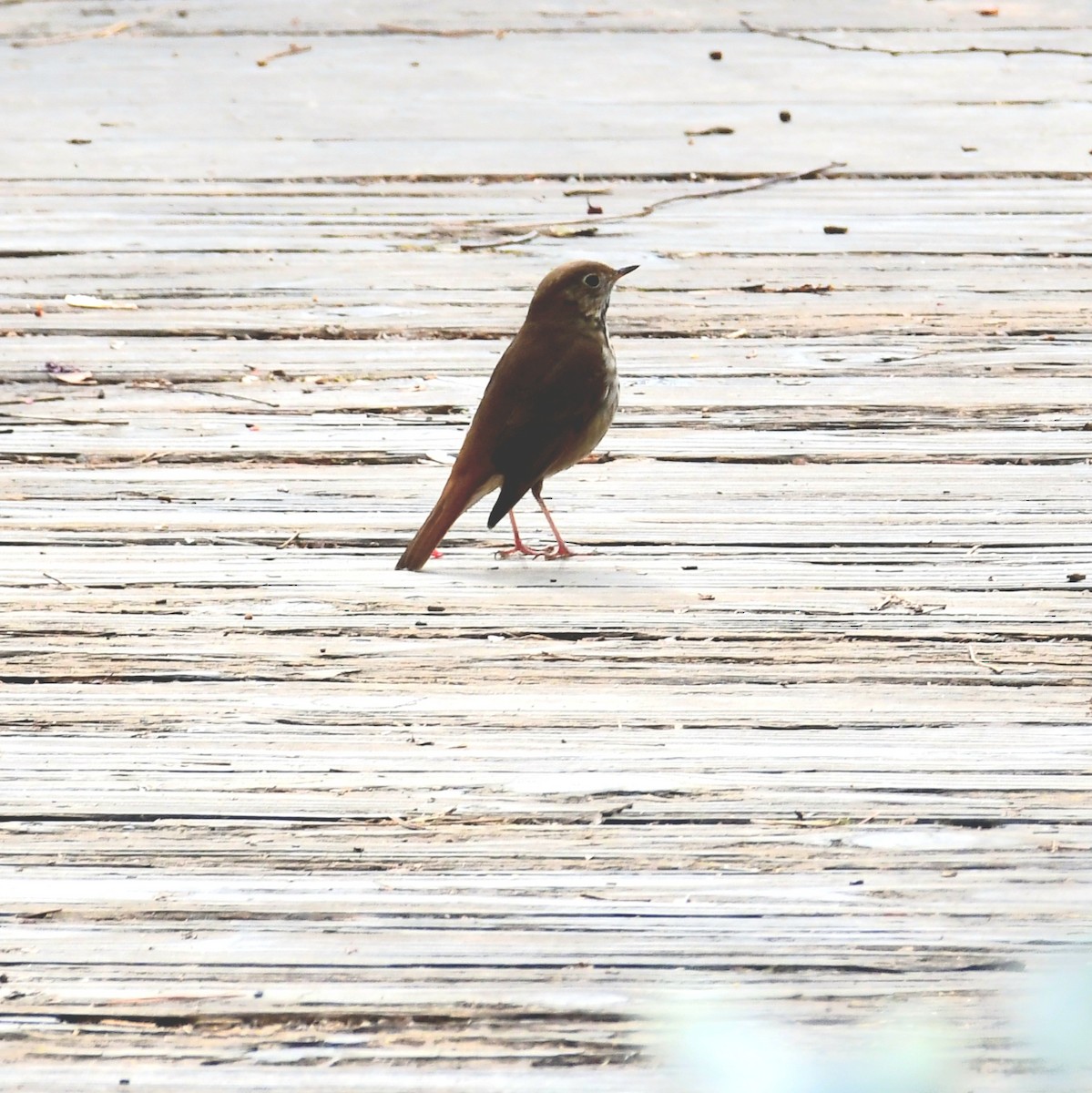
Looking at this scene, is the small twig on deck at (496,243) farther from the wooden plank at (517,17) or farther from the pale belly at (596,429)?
the wooden plank at (517,17)

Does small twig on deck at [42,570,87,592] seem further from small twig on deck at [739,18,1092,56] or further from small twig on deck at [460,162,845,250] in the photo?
small twig on deck at [739,18,1092,56]

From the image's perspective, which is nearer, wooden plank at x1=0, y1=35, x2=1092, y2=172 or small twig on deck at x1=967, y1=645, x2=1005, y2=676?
small twig on deck at x1=967, y1=645, x2=1005, y2=676

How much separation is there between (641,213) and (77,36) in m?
2.96

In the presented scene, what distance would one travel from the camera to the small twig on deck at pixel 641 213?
5.21m

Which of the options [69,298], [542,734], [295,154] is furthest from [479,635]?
[295,154]

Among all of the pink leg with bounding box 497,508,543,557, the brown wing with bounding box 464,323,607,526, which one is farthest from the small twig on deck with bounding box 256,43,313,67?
the pink leg with bounding box 497,508,543,557

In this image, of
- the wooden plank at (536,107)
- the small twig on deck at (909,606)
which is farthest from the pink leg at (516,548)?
the wooden plank at (536,107)

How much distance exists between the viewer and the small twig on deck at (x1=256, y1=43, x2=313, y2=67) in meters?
6.75

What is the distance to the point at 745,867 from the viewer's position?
7.52ft

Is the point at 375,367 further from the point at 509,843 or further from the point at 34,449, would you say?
the point at 509,843

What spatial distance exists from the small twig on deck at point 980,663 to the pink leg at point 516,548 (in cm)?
86

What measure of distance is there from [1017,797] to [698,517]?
1214mm

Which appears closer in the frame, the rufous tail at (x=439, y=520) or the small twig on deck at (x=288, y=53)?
the rufous tail at (x=439, y=520)

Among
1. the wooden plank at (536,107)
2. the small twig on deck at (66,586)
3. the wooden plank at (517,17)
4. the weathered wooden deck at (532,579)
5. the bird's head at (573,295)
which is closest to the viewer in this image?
the weathered wooden deck at (532,579)
